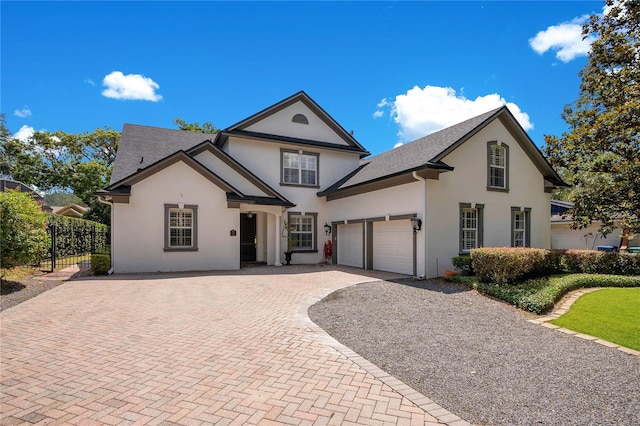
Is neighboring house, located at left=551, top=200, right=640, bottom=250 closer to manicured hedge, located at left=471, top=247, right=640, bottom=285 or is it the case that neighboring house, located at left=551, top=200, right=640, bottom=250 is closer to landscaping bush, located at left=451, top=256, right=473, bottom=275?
manicured hedge, located at left=471, top=247, right=640, bottom=285

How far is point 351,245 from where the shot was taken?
17031 millimetres

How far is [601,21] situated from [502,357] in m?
9.07

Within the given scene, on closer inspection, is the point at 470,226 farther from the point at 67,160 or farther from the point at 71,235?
the point at 67,160

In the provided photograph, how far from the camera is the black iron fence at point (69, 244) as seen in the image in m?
15.1

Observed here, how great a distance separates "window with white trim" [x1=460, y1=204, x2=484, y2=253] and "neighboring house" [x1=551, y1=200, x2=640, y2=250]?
11.7 m

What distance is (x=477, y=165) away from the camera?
14125 millimetres

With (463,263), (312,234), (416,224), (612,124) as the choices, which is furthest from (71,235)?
(612,124)

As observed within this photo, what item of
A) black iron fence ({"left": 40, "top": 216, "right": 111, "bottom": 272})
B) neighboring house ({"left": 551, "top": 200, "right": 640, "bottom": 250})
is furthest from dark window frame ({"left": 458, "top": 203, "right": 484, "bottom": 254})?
black iron fence ({"left": 40, "top": 216, "right": 111, "bottom": 272})

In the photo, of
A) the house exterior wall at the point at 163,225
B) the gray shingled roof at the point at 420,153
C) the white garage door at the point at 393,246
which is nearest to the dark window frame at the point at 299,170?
the gray shingled roof at the point at 420,153

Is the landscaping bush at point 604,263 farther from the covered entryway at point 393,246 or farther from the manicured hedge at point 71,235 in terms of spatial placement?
the manicured hedge at point 71,235

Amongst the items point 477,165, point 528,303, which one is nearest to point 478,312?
point 528,303

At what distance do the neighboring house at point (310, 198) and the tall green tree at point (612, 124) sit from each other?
400 centimetres

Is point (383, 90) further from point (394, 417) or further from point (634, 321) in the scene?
point (394, 417)

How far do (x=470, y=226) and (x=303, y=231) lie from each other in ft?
27.4
